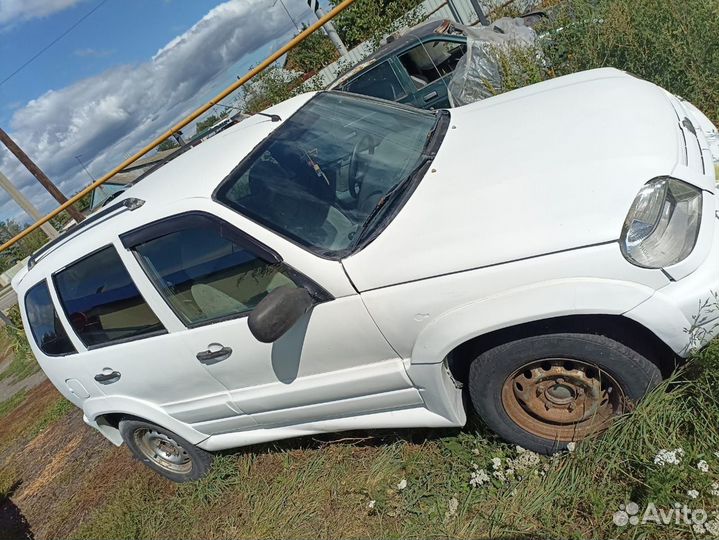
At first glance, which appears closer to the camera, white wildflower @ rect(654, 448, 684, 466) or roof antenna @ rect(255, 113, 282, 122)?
white wildflower @ rect(654, 448, 684, 466)

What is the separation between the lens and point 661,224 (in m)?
1.95

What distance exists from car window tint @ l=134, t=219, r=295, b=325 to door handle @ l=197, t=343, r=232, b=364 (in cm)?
17

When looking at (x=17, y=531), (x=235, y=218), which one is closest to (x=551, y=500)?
(x=235, y=218)

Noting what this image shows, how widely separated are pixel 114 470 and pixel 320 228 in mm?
3462

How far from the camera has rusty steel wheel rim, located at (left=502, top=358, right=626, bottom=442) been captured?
218 centimetres

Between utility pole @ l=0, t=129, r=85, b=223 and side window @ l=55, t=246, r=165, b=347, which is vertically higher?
utility pole @ l=0, t=129, r=85, b=223

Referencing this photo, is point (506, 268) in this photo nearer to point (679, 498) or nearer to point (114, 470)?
point (679, 498)

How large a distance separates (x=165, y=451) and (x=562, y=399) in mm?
2955

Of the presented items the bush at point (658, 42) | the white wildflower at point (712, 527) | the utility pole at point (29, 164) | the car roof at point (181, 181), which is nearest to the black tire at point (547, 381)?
the white wildflower at point (712, 527)

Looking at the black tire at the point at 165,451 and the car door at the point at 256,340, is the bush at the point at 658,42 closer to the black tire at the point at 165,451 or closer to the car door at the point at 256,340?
the car door at the point at 256,340

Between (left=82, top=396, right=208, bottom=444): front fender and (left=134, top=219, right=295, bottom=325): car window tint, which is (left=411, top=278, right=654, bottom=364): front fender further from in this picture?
(left=82, top=396, right=208, bottom=444): front fender

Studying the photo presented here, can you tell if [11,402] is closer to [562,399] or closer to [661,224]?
[562,399]

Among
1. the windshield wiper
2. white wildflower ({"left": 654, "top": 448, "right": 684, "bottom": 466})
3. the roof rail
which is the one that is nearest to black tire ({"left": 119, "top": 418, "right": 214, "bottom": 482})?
the roof rail

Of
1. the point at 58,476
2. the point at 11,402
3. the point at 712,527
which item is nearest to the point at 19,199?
the point at 11,402
